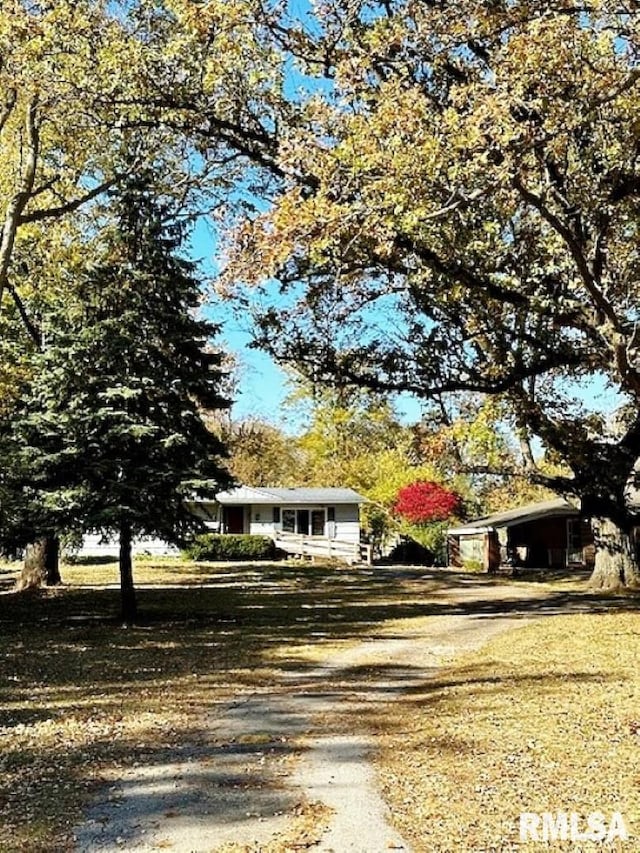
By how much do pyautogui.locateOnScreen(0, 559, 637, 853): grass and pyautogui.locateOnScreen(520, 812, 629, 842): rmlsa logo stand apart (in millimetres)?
322

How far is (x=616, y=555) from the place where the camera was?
2247cm

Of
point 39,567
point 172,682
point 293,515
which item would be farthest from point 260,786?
point 293,515

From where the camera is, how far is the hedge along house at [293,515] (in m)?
43.2

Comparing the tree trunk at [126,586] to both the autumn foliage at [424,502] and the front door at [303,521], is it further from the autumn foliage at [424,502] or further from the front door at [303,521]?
the front door at [303,521]

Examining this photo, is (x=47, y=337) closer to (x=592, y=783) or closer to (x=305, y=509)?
(x=592, y=783)

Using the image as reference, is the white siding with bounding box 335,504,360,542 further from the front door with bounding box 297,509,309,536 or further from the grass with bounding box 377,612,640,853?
the grass with bounding box 377,612,640,853

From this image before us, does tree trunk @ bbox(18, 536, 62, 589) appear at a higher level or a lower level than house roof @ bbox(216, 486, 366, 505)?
lower

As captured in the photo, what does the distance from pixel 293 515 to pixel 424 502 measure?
24.8 ft

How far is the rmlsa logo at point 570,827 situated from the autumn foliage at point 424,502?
3524 centimetres

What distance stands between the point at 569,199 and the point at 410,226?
3.28m

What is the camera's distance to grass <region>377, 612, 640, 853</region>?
17.0 ft

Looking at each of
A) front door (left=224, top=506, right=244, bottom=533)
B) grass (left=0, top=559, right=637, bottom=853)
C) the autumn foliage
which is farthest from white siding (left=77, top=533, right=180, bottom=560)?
grass (left=0, top=559, right=637, bottom=853)

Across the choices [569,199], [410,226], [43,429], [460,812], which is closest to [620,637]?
[569,199]

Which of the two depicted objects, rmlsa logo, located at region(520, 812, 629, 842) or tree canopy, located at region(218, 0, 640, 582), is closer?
rmlsa logo, located at region(520, 812, 629, 842)
